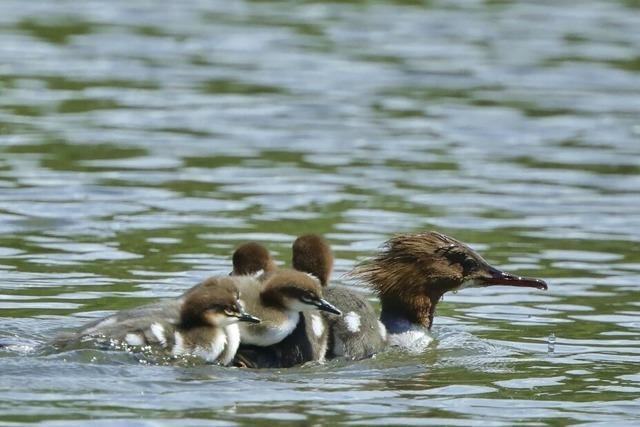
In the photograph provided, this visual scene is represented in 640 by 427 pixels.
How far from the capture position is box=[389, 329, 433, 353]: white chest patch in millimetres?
9547

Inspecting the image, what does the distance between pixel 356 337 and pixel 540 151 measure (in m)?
6.16

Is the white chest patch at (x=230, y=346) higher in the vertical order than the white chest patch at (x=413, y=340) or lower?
higher

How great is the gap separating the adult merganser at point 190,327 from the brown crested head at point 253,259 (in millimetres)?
904

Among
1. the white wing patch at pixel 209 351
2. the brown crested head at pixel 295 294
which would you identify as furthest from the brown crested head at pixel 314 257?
the white wing patch at pixel 209 351

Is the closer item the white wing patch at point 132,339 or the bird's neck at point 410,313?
the white wing patch at point 132,339

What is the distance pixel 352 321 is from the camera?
9211 millimetres

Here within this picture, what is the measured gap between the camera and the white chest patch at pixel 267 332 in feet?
28.7

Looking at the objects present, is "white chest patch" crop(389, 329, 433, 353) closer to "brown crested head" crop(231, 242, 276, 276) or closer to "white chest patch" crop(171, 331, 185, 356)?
"brown crested head" crop(231, 242, 276, 276)

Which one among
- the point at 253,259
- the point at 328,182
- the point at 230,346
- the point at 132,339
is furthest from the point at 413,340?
the point at 328,182

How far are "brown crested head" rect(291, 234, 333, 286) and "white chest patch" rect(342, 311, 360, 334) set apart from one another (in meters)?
0.38

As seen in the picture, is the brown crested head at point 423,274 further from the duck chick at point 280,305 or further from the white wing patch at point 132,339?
the white wing patch at point 132,339

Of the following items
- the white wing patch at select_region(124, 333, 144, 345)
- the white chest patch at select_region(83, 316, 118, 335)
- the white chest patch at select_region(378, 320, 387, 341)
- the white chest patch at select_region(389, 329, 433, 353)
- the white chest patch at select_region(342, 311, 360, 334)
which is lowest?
the white chest patch at select_region(389, 329, 433, 353)

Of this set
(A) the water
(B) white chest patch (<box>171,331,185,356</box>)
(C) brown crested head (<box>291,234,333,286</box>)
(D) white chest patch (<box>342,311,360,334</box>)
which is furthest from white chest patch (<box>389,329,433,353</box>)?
(B) white chest patch (<box>171,331,185,356</box>)

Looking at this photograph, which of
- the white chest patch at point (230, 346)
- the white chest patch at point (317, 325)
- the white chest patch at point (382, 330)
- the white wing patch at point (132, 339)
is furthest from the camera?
the white chest patch at point (382, 330)
